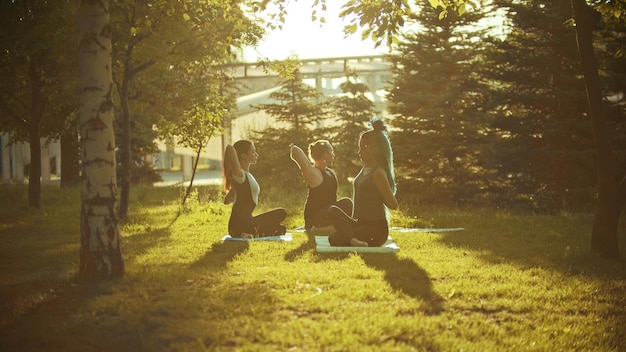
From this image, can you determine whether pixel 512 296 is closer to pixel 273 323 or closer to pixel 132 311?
pixel 273 323

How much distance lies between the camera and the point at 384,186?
9.06 meters

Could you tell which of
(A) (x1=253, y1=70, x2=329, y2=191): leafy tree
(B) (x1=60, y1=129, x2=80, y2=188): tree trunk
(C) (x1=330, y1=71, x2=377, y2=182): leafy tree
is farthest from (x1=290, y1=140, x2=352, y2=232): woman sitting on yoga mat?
(B) (x1=60, y1=129, x2=80, y2=188): tree trunk

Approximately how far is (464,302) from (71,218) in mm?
11078

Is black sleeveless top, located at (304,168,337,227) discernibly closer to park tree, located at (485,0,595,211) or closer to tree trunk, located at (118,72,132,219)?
tree trunk, located at (118,72,132,219)

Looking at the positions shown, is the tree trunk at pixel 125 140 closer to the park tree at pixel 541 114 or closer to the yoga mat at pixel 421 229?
the yoga mat at pixel 421 229

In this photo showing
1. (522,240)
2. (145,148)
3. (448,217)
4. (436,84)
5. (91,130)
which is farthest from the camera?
(145,148)

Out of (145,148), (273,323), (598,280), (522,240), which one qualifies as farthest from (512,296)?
(145,148)

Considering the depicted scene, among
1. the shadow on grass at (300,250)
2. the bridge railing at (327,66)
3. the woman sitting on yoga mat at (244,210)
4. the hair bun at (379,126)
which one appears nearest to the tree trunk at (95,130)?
the shadow on grass at (300,250)

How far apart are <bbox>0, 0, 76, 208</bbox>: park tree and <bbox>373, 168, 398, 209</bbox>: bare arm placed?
28.7ft

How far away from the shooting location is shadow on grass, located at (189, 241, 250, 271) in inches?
317

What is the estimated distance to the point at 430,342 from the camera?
194 inches

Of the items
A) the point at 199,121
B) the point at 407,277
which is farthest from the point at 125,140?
the point at 407,277

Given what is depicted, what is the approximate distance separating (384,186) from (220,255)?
2.68 m

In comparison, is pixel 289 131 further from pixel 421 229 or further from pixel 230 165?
pixel 230 165
